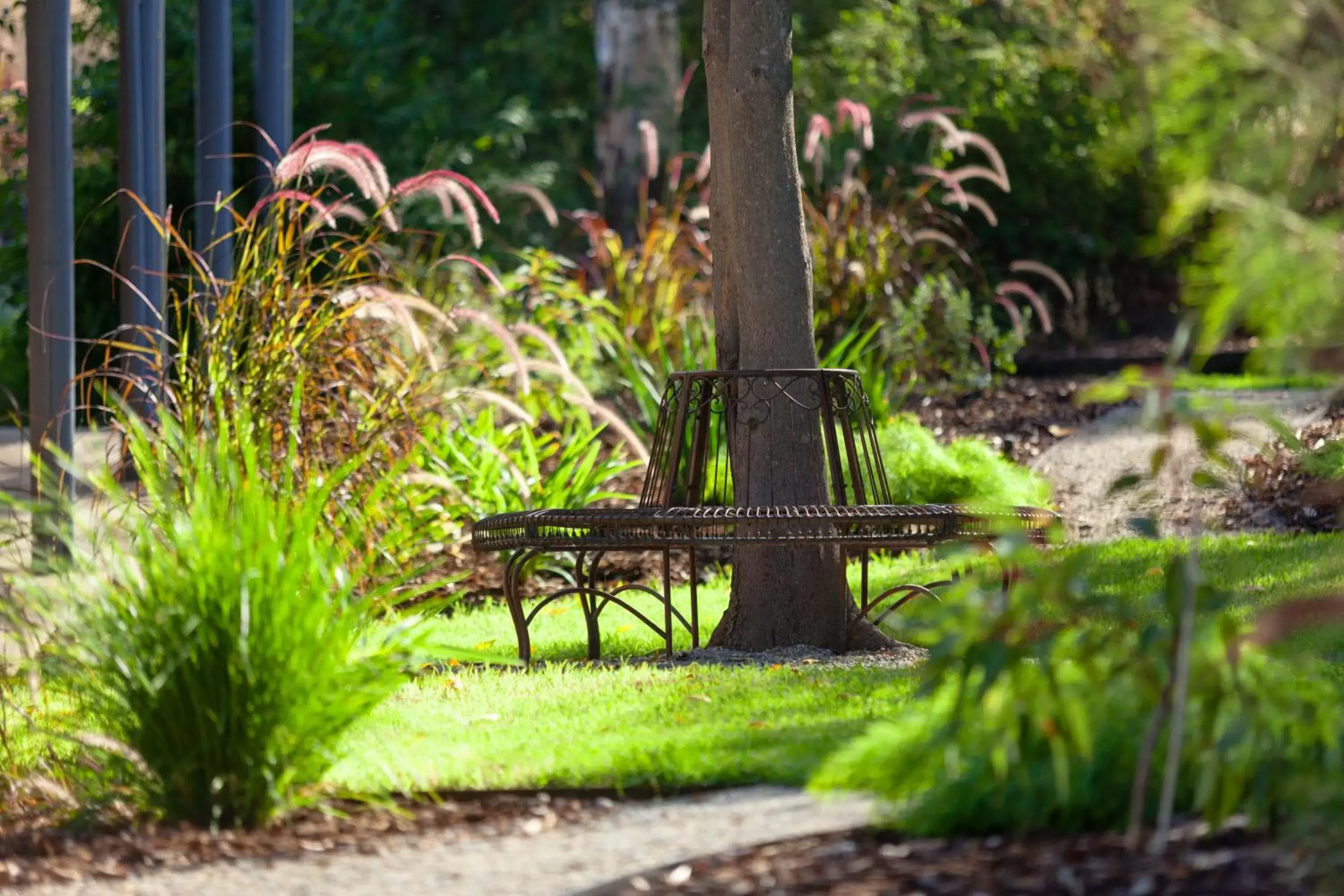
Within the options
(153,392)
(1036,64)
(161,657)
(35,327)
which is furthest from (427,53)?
(161,657)

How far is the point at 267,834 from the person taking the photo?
137 inches

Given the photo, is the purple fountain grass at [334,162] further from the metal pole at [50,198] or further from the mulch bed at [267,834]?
the mulch bed at [267,834]

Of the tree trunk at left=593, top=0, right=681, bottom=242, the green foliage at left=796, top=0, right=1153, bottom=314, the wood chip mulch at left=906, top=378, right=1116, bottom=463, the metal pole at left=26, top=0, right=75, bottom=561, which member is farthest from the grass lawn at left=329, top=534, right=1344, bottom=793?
the tree trunk at left=593, top=0, right=681, bottom=242

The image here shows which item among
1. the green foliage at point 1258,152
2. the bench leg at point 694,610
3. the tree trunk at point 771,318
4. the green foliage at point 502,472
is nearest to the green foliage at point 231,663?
the green foliage at point 1258,152

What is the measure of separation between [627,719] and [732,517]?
1.00 metres

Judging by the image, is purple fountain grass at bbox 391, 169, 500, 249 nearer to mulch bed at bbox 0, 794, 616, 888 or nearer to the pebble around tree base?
the pebble around tree base

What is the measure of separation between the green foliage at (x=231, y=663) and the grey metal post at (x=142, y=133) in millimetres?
5906

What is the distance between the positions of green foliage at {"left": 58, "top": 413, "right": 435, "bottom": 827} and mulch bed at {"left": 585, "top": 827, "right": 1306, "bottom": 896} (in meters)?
0.85

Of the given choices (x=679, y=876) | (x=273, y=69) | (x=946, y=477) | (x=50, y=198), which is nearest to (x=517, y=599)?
(x=679, y=876)

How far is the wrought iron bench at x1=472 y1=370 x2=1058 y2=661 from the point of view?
530 centimetres

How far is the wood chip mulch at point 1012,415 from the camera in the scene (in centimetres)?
971

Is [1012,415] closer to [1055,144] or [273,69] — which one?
[273,69]

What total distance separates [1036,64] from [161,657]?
14.7m

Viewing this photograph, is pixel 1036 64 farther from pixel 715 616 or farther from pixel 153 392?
pixel 153 392
